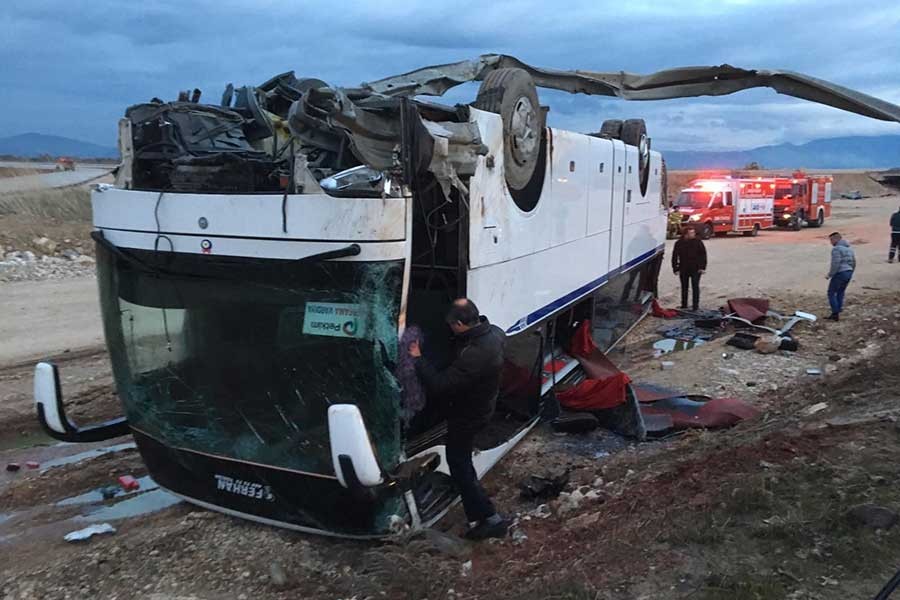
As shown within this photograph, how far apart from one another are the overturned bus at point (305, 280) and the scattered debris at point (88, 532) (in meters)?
0.61

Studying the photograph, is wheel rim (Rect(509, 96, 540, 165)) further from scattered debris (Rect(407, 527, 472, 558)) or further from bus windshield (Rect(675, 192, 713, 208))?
bus windshield (Rect(675, 192, 713, 208))

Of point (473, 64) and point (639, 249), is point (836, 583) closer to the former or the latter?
point (473, 64)

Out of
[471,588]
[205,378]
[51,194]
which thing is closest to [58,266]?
[51,194]

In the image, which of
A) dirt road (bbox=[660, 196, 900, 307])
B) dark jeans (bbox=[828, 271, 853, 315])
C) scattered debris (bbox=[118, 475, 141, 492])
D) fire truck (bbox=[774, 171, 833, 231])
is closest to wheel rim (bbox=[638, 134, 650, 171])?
dark jeans (bbox=[828, 271, 853, 315])

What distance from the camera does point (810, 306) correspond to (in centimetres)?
1406

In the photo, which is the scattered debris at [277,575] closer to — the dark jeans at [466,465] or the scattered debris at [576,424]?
the dark jeans at [466,465]

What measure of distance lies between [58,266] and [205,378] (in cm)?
1481

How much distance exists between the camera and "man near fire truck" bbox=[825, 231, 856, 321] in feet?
40.5

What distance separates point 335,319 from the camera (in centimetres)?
413

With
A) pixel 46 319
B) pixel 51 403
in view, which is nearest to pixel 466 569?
pixel 51 403

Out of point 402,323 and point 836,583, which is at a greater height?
point 402,323

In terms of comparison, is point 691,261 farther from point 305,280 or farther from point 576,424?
point 305,280

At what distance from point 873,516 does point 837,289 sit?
9728 millimetres

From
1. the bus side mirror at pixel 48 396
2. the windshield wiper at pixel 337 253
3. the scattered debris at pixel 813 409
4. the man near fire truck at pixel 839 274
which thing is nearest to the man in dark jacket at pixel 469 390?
the windshield wiper at pixel 337 253
